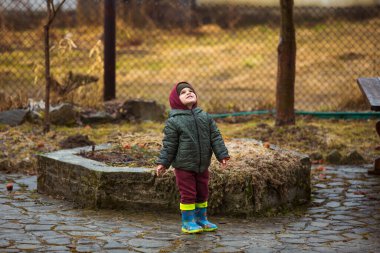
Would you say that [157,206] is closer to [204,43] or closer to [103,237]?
[103,237]

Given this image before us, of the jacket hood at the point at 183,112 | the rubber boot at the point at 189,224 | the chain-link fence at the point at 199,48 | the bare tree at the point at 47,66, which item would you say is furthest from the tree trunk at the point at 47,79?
the rubber boot at the point at 189,224

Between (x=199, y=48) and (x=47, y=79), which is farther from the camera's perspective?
(x=199, y=48)

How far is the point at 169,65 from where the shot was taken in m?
16.6

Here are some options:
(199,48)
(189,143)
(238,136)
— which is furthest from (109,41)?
(189,143)

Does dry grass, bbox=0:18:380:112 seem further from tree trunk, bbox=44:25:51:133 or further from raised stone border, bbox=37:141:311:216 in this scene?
raised stone border, bbox=37:141:311:216

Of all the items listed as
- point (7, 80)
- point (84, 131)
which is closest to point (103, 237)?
point (84, 131)

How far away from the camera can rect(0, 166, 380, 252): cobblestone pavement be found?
225 inches

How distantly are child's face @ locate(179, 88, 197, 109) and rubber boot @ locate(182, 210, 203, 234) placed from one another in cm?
82

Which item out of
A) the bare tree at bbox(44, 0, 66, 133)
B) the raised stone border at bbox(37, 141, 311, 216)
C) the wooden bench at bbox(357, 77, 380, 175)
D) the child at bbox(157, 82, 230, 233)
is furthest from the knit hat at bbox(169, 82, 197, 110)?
the bare tree at bbox(44, 0, 66, 133)

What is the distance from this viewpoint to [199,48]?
17516mm

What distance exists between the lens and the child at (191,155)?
20.4 ft

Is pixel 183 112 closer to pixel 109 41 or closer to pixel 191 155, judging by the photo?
pixel 191 155

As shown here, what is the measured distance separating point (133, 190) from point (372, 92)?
250 centimetres

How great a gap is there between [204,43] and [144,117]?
6609 millimetres
